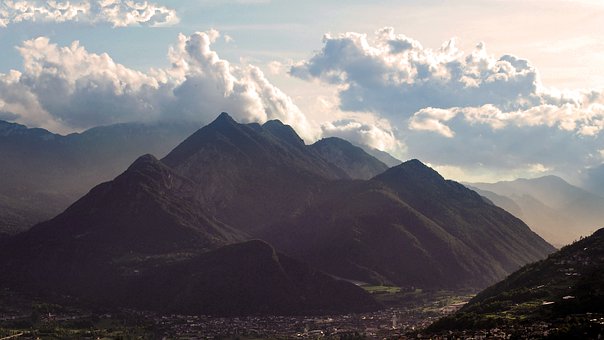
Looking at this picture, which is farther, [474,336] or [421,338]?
[421,338]

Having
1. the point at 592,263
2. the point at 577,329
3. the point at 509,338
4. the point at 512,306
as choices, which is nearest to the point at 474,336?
the point at 509,338

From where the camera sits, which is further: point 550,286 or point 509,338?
point 550,286

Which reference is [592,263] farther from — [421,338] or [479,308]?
[421,338]

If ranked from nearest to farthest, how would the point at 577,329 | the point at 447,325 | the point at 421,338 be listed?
the point at 577,329
the point at 421,338
the point at 447,325

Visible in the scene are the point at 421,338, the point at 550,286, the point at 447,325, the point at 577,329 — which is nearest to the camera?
the point at 577,329

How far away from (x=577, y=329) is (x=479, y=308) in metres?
71.3

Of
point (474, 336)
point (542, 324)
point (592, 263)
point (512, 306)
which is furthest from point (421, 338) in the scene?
point (592, 263)

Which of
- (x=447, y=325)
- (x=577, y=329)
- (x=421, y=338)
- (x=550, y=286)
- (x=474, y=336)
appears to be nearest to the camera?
(x=577, y=329)

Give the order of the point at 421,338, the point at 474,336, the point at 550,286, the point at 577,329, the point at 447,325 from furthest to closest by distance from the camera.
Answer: the point at 550,286 → the point at 447,325 → the point at 421,338 → the point at 474,336 → the point at 577,329

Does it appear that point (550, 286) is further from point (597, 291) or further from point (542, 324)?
point (542, 324)

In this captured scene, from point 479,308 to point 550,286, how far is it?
2030cm

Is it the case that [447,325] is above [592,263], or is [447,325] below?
below

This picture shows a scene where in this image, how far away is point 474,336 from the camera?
463 ft

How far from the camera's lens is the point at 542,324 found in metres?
142
